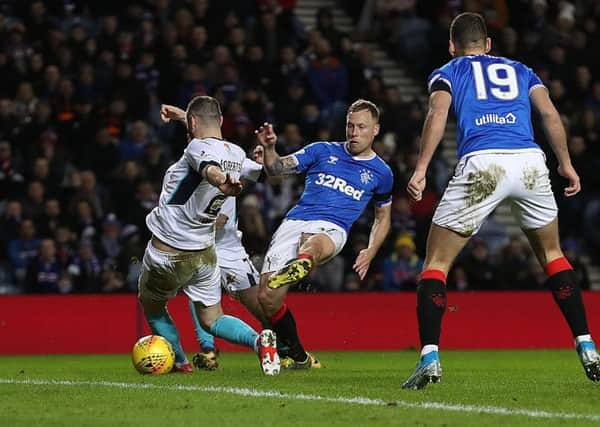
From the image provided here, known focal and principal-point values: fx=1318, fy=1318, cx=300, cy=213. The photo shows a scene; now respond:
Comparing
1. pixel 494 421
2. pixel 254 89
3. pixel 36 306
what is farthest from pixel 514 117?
pixel 254 89

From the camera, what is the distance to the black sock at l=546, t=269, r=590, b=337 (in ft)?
27.4

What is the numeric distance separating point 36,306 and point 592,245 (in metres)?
8.05

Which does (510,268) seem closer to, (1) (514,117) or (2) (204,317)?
(2) (204,317)

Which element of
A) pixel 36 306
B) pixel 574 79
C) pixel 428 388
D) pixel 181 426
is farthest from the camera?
pixel 574 79

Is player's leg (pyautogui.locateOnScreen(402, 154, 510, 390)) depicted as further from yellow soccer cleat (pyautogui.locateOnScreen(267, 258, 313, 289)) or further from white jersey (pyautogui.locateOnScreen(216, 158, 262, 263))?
white jersey (pyautogui.locateOnScreen(216, 158, 262, 263))

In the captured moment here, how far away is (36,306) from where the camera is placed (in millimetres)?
14805

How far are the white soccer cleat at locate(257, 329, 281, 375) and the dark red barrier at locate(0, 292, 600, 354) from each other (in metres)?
4.69

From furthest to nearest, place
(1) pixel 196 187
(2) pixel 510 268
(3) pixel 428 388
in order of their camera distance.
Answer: (2) pixel 510 268 < (1) pixel 196 187 < (3) pixel 428 388

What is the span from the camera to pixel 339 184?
10578 millimetres

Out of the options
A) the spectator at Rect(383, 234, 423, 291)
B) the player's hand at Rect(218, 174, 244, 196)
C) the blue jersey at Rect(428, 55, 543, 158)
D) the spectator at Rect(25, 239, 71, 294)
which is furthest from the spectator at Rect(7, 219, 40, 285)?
the blue jersey at Rect(428, 55, 543, 158)

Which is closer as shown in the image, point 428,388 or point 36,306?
point 428,388

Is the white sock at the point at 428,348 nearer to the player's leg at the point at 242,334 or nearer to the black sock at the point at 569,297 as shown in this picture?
the black sock at the point at 569,297

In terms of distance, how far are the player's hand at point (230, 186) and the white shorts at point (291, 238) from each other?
1.56 m

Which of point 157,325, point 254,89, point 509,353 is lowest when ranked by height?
point 509,353
